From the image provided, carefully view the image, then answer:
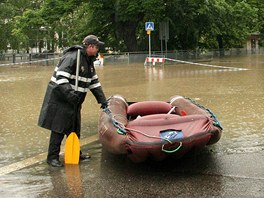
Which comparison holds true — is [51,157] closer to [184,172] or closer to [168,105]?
[184,172]

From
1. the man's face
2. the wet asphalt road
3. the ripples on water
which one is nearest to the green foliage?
the ripples on water

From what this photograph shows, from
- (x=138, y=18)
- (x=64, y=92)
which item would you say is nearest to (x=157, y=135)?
(x=64, y=92)

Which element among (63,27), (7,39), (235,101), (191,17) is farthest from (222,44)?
(235,101)

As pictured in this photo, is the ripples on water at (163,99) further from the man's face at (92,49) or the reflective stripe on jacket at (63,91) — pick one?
the man's face at (92,49)

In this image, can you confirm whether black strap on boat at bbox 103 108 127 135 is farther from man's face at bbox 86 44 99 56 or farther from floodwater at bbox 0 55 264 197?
man's face at bbox 86 44 99 56

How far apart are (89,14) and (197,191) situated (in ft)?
108

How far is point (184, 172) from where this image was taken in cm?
535

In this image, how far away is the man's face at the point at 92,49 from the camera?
5.73 m

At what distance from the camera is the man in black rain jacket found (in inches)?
221

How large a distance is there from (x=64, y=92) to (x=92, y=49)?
2.22 ft

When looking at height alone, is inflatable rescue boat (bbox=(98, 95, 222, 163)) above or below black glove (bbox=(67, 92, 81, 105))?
below

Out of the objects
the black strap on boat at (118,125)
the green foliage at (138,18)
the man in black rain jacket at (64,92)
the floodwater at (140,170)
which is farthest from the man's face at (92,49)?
the green foliage at (138,18)

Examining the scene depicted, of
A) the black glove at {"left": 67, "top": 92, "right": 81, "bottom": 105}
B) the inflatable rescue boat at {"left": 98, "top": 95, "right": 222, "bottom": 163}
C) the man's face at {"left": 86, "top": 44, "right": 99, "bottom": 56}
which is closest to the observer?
the inflatable rescue boat at {"left": 98, "top": 95, "right": 222, "bottom": 163}

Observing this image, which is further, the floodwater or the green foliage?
the green foliage
